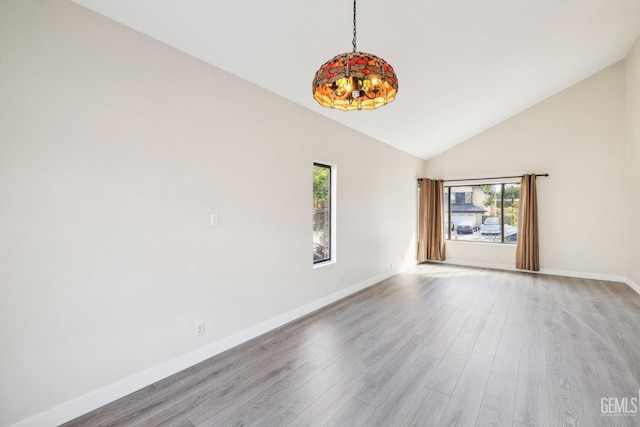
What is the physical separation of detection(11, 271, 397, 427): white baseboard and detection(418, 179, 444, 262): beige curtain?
4490 millimetres

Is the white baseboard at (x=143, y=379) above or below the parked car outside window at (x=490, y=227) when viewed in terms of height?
below

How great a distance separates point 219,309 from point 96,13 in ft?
8.13

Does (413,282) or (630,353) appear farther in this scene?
(413,282)

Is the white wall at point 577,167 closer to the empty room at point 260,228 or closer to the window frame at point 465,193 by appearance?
the window frame at point 465,193

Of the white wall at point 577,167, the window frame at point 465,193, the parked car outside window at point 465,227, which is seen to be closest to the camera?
the white wall at point 577,167

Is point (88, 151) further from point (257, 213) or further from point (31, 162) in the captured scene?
point (257, 213)

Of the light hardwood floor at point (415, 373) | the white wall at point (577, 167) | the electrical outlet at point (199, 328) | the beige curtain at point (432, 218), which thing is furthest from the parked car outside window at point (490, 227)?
the electrical outlet at point (199, 328)

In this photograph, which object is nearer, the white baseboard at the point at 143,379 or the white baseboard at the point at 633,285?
the white baseboard at the point at 143,379

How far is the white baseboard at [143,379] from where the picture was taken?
5.63ft

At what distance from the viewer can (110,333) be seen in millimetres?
1954

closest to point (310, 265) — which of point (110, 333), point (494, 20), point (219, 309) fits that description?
point (219, 309)

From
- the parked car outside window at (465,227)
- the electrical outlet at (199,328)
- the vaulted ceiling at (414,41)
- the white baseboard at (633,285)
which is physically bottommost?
the white baseboard at (633,285)

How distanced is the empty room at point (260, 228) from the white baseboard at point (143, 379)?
0.6 inches

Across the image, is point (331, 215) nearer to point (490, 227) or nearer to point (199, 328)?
point (199, 328)
